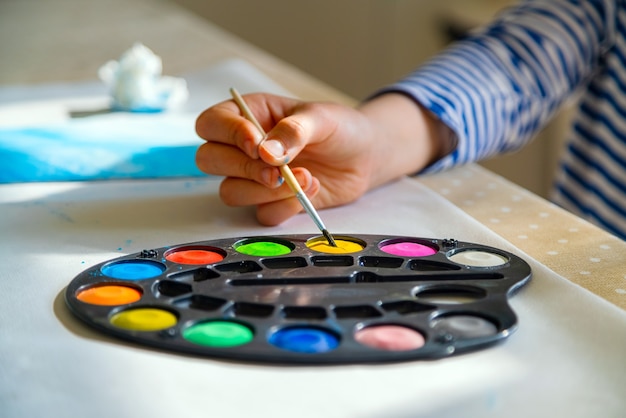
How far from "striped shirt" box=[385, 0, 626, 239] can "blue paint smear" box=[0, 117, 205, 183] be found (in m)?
0.21

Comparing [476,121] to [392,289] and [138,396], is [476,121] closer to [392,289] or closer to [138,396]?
[392,289]

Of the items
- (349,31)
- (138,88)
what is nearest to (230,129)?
(138,88)

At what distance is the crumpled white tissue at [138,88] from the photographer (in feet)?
3.06

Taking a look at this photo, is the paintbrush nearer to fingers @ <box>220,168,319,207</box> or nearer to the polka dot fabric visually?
fingers @ <box>220,168,319,207</box>

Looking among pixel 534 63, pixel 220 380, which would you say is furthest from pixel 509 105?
pixel 220 380

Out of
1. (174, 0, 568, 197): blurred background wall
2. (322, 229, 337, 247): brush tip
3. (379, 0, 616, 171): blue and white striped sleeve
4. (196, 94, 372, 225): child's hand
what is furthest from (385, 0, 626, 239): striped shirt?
(174, 0, 568, 197): blurred background wall

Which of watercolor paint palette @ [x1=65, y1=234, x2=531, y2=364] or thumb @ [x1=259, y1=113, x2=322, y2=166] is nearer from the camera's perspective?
watercolor paint palette @ [x1=65, y1=234, x2=531, y2=364]

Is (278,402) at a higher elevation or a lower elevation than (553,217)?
lower

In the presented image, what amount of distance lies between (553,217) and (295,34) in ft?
6.22

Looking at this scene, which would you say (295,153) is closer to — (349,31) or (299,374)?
(299,374)

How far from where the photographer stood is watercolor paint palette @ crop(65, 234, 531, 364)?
42cm

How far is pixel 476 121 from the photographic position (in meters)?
0.82

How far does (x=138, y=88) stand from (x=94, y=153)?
0.18 meters

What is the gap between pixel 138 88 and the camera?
3.07 ft
